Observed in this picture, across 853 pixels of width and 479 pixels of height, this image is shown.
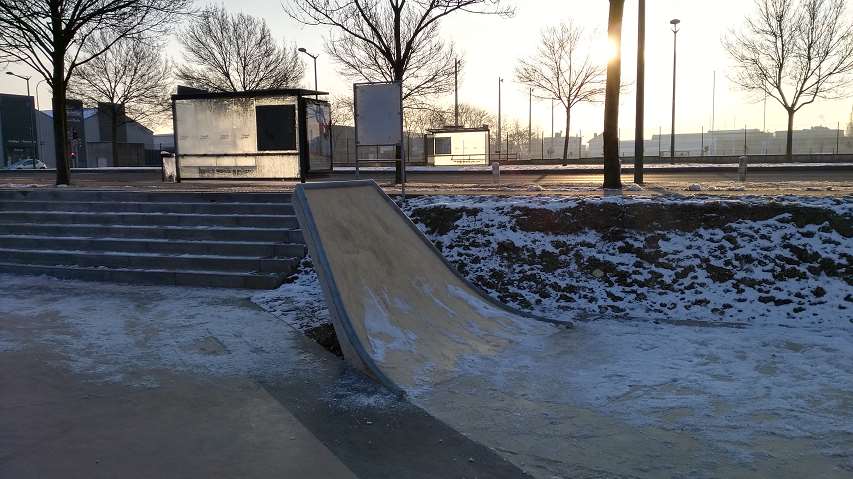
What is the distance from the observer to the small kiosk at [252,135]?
1473 centimetres

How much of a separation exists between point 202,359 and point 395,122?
6609mm

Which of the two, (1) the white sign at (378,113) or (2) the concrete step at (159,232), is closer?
(2) the concrete step at (159,232)

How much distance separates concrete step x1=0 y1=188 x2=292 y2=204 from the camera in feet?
33.2

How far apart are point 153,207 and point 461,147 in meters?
24.5

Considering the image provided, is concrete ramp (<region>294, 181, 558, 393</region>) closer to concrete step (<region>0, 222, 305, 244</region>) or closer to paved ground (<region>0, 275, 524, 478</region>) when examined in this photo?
paved ground (<region>0, 275, 524, 478</region>)

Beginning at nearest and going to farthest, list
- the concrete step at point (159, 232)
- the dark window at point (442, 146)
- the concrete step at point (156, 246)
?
the concrete step at point (156, 246), the concrete step at point (159, 232), the dark window at point (442, 146)

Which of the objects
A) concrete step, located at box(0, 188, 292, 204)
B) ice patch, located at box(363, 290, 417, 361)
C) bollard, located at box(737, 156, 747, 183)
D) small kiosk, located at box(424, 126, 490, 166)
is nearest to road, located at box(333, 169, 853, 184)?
bollard, located at box(737, 156, 747, 183)

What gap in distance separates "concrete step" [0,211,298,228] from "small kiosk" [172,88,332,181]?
525cm

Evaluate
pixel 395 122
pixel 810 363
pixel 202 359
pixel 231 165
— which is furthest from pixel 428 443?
pixel 231 165

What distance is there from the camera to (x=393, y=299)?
19.8ft

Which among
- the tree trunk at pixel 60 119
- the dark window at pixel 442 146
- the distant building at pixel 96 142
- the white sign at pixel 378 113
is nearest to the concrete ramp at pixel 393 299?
the white sign at pixel 378 113

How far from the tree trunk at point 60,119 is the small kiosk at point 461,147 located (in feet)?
63.2

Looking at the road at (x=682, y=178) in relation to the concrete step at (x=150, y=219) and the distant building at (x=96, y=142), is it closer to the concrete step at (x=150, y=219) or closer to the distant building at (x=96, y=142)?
the concrete step at (x=150, y=219)

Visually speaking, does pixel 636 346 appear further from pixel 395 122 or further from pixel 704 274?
pixel 395 122
